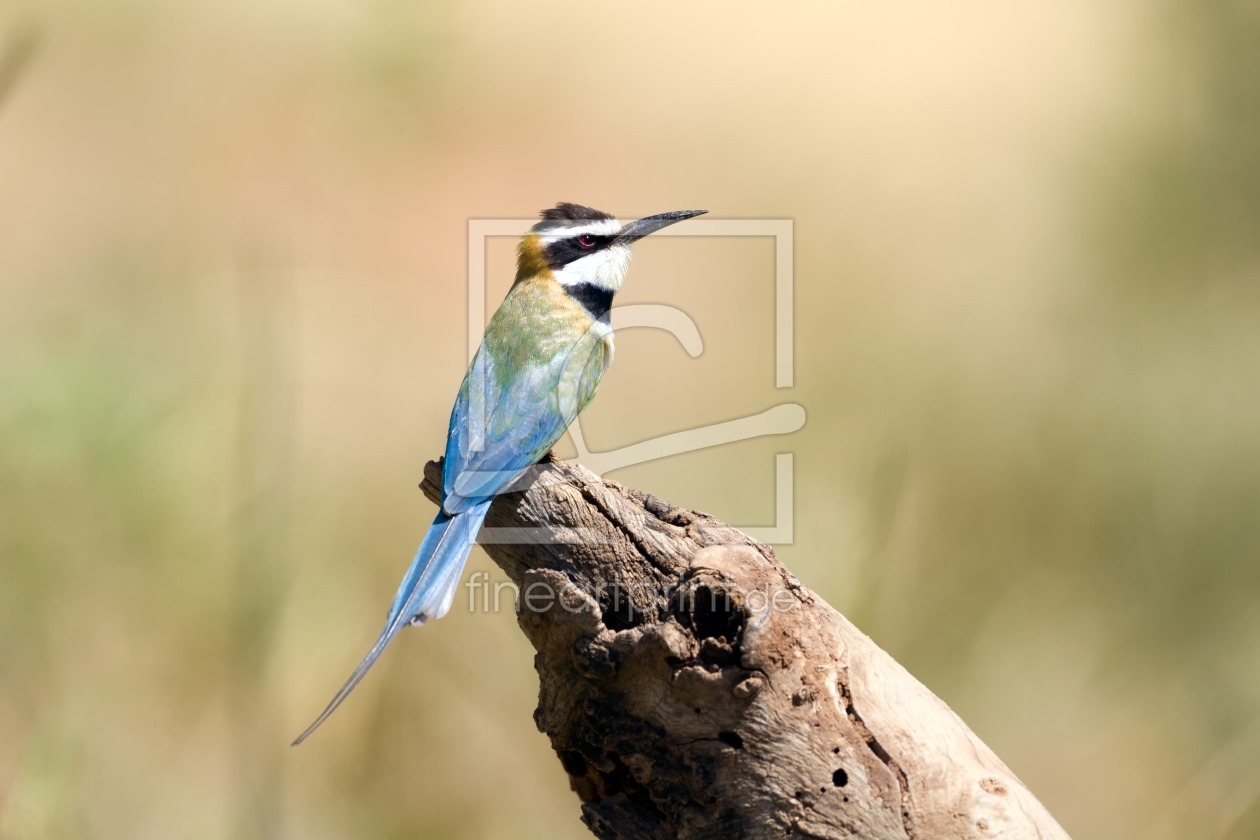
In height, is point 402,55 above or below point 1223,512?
above

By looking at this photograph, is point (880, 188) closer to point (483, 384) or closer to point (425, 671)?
point (483, 384)

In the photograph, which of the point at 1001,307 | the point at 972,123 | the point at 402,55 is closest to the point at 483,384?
the point at 402,55

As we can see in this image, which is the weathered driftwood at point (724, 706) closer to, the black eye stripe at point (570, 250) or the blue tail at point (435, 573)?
the blue tail at point (435, 573)

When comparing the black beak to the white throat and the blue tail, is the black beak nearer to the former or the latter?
the white throat

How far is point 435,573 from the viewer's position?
5.38 feet

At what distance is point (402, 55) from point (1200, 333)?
8.23ft

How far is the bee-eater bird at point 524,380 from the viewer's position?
165 cm

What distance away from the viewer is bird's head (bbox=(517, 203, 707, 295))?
7.62ft

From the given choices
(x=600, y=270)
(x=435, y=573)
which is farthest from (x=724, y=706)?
(x=600, y=270)

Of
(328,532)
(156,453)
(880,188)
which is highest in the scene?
(880,188)

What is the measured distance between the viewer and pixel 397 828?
2.66 m

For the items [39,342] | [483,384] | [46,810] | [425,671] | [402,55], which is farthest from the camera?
[402,55]

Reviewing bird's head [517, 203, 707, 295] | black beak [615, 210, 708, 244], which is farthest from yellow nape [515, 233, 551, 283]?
black beak [615, 210, 708, 244]

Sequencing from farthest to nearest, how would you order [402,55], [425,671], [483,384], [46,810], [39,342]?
[402,55] < [39,342] < [425,671] < [46,810] < [483,384]
